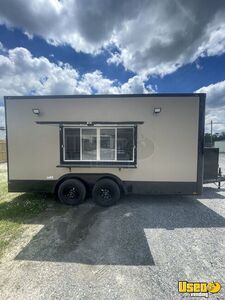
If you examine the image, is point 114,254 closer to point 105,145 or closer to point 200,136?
point 105,145

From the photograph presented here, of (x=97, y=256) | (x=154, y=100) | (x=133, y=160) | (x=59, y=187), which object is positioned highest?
(x=154, y=100)

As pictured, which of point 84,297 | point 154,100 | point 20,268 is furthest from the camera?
point 154,100

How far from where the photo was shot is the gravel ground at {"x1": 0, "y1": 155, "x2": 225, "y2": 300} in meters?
2.07

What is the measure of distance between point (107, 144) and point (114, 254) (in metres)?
2.73

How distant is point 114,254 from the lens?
2.70 m

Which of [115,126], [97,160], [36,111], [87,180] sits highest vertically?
[36,111]

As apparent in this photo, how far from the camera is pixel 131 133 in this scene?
456 centimetres

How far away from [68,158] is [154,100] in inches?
117

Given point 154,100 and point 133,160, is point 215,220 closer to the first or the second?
point 133,160

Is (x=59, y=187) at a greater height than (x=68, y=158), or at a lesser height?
lesser

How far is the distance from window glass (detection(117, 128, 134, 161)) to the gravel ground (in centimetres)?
150

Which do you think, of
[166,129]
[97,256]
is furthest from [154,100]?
[97,256]

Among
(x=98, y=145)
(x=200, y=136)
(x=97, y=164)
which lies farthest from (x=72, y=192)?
(x=200, y=136)

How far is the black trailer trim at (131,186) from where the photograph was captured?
450 centimetres
